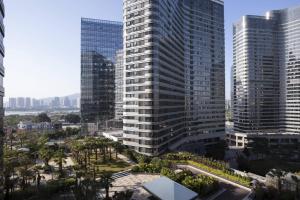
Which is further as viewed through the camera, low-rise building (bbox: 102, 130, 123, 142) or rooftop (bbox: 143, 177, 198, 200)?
low-rise building (bbox: 102, 130, 123, 142)

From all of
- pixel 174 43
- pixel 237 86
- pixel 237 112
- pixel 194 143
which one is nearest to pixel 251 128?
pixel 237 112

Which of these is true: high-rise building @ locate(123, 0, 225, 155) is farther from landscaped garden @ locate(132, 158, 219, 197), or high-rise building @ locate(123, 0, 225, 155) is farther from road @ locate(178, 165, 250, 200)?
road @ locate(178, 165, 250, 200)

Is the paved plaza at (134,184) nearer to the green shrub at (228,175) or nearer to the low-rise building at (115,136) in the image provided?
the green shrub at (228,175)

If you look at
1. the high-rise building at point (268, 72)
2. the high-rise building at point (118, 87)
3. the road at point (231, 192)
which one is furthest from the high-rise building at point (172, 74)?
the high-rise building at point (118, 87)

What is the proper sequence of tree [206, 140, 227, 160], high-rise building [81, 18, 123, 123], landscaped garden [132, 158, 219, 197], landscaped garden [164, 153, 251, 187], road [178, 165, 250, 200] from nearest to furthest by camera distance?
1. road [178, 165, 250, 200]
2. landscaped garden [132, 158, 219, 197]
3. landscaped garden [164, 153, 251, 187]
4. tree [206, 140, 227, 160]
5. high-rise building [81, 18, 123, 123]

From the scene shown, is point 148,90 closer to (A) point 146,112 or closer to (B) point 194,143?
(A) point 146,112

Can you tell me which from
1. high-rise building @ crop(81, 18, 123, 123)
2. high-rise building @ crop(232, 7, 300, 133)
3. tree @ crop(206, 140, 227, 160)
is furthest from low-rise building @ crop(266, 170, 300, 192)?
high-rise building @ crop(81, 18, 123, 123)
